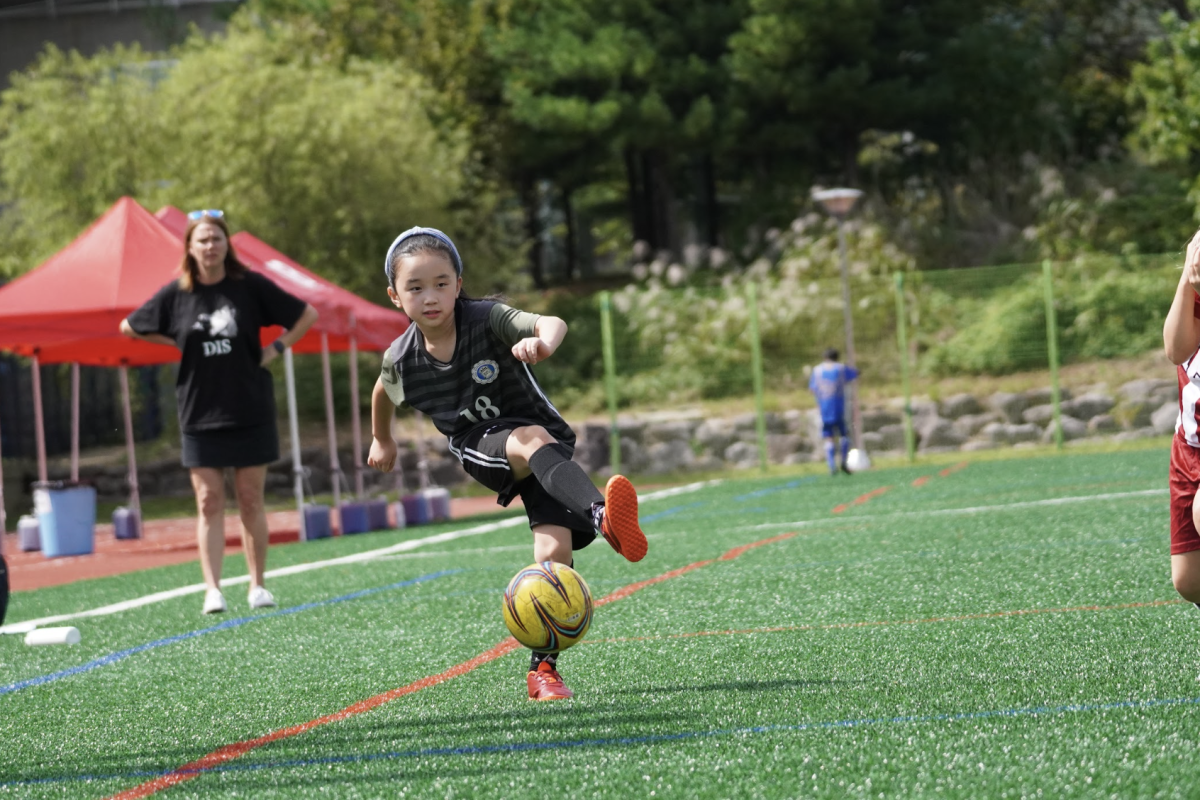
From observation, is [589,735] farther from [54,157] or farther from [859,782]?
[54,157]

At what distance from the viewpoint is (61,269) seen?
13.6 meters

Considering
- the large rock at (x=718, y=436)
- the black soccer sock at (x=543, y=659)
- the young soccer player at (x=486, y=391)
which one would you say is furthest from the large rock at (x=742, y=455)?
the black soccer sock at (x=543, y=659)

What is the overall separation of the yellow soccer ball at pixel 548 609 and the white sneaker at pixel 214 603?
145 inches

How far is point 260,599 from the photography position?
7.93 metres

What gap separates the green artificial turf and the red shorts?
38 centimetres

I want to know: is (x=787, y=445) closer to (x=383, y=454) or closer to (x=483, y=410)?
(x=383, y=454)

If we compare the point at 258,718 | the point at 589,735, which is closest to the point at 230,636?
the point at 258,718

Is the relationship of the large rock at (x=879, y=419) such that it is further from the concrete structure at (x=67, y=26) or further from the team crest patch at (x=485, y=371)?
the concrete structure at (x=67, y=26)

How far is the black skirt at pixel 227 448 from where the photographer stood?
25.0 feet

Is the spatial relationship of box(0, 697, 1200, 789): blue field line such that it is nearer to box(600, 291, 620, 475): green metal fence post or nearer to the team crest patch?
the team crest patch

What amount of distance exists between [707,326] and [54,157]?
1058 cm

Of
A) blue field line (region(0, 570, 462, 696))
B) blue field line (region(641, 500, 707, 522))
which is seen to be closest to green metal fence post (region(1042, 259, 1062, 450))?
blue field line (region(641, 500, 707, 522))

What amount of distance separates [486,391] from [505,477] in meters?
0.30

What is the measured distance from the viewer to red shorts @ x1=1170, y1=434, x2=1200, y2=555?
158 inches
